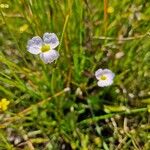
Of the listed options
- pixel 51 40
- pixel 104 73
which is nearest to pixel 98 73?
pixel 104 73

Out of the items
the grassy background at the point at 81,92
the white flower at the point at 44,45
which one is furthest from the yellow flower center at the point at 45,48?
the grassy background at the point at 81,92

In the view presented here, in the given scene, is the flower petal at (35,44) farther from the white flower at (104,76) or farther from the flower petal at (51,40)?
the white flower at (104,76)

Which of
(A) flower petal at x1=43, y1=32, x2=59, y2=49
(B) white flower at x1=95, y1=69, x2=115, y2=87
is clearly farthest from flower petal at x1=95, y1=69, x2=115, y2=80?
(A) flower petal at x1=43, y1=32, x2=59, y2=49

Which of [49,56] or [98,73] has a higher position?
[49,56]

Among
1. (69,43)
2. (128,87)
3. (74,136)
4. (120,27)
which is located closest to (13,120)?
(74,136)

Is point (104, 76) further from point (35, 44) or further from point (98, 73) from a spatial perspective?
point (35, 44)

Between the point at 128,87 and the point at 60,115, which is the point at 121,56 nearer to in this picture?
the point at 128,87
